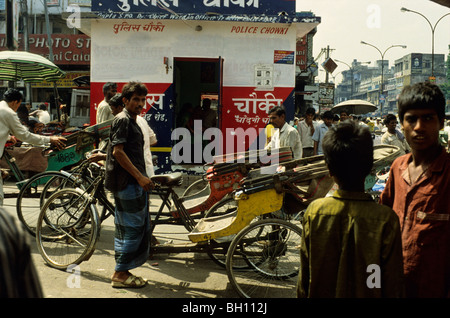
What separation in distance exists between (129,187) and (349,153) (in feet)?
8.25

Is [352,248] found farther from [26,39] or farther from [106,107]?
[26,39]

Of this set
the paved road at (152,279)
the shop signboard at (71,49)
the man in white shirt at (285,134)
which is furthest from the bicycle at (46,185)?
the shop signboard at (71,49)

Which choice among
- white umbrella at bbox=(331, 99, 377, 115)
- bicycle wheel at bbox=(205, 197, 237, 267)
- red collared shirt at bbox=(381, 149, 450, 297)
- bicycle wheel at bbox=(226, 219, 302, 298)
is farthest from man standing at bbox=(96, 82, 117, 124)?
white umbrella at bbox=(331, 99, 377, 115)

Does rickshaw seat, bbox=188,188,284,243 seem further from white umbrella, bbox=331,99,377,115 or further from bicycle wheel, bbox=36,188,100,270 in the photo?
white umbrella, bbox=331,99,377,115

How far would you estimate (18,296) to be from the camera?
110 centimetres

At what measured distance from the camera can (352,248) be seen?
1967 millimetres

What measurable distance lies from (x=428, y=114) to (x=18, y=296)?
1848 mm

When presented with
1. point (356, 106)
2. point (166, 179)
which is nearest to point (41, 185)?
point (166, 179)

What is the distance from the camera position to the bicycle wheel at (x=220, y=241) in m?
4.27

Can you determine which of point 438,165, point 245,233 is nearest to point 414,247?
point 438,165

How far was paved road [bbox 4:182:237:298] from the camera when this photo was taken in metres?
4.01

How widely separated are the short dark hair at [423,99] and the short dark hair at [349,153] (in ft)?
0.87

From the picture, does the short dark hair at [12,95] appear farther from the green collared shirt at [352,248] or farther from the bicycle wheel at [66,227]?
the green collared shirt at [352,248]

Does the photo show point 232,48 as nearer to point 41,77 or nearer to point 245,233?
point 41,77
